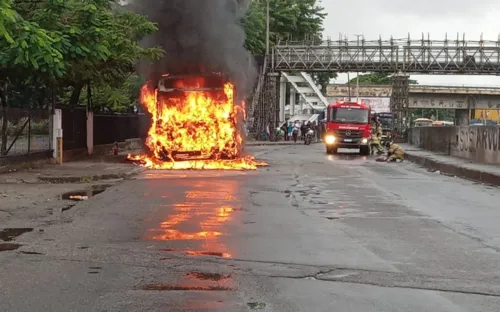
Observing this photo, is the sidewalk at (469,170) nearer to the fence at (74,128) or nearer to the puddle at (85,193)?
the puddle at (85,193)

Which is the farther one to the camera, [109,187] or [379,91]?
[379,91]

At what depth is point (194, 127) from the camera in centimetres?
2025

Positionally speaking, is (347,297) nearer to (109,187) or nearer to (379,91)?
(109,187)

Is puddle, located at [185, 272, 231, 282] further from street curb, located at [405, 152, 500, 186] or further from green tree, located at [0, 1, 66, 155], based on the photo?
street curb, located at [405, 152, 500, 186]

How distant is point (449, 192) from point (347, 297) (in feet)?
32.5

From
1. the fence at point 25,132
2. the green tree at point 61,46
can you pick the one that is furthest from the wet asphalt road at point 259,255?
the fence at point 25,132

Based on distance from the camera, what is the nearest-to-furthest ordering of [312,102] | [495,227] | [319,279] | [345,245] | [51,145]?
[319,279]
[345,245]
[495,227]
[51,145]
[312,102]

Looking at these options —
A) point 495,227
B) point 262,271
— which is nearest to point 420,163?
point 495,227

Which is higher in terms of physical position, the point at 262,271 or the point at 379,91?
the point at 379,91

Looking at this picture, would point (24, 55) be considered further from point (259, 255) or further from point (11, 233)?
point (259, 255)

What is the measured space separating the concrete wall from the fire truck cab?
11.8 ft

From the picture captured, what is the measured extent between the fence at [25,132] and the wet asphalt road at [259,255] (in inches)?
239

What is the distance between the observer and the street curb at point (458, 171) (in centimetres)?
1749

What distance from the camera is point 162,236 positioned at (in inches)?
322
